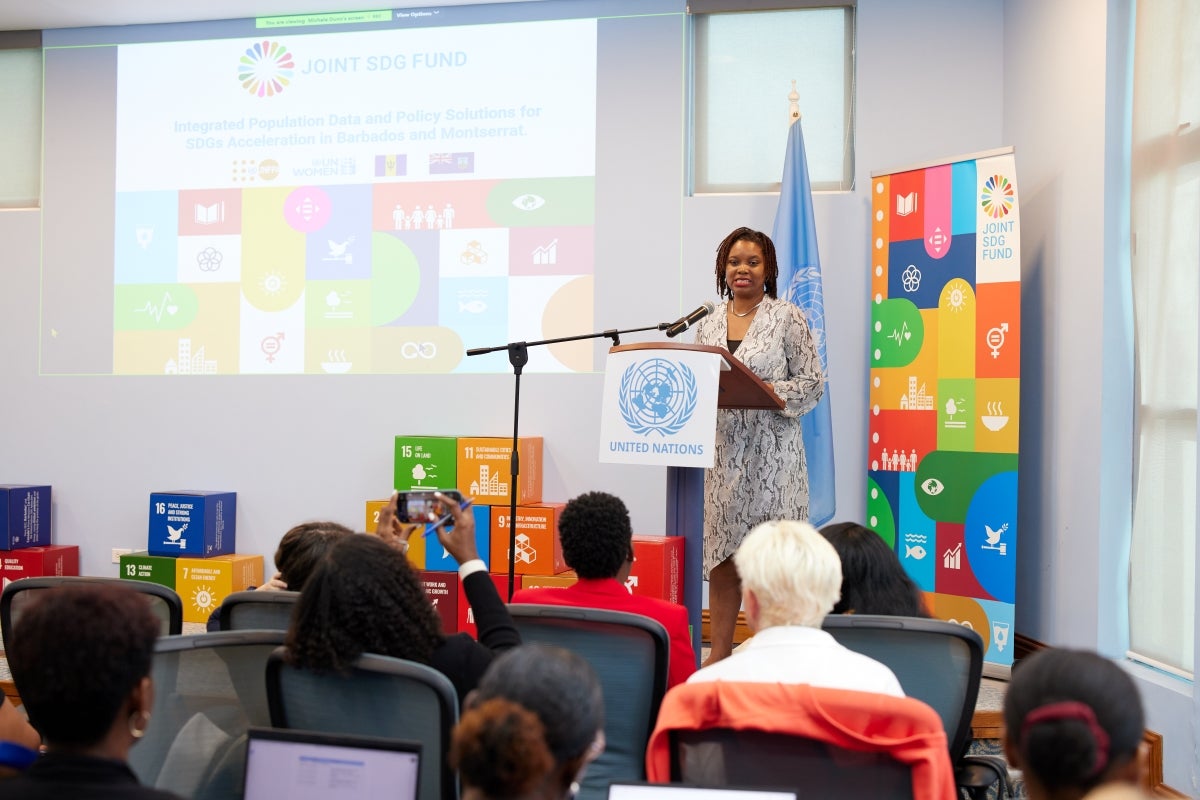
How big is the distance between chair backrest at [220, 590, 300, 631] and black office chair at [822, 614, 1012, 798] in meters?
1.15

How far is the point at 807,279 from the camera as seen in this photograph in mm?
4957

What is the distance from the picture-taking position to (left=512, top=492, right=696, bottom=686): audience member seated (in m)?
2.29

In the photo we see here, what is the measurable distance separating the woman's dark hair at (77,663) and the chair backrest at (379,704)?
16.1 inches

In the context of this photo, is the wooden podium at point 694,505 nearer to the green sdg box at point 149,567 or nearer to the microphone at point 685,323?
the microphone at point 685,323

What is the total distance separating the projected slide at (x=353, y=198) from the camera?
5573 millimetres

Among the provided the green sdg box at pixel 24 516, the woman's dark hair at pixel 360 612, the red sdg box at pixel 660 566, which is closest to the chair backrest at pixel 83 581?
the woman's dark hair at pixel 360 612

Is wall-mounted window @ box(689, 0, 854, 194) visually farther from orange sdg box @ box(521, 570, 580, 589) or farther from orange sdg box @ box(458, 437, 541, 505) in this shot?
orange sdg box @ box(521, 570, 580, 589)

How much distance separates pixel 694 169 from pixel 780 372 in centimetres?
224

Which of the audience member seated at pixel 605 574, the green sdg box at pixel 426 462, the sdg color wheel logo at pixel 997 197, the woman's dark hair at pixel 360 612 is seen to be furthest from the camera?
the green sdg box at pixel 426 462

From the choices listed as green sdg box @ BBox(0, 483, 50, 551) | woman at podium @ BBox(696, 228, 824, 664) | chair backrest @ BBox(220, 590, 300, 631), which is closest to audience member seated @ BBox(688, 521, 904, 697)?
chair backrest @ BBox(220, 590, 300, 631)

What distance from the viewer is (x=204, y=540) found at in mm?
5531

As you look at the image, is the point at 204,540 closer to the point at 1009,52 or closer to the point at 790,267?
the point at 790,267

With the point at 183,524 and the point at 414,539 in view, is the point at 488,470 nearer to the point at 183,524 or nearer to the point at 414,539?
the point at 414,539

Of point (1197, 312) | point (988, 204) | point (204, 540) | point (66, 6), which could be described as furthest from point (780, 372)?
point (66, 6)
